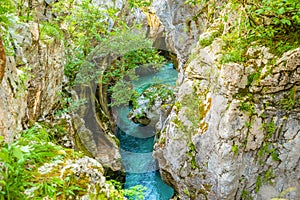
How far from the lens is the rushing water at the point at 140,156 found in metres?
9.99

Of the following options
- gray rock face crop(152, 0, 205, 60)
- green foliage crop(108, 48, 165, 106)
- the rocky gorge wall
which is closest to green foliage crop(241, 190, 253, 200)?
the rocky gorge wall

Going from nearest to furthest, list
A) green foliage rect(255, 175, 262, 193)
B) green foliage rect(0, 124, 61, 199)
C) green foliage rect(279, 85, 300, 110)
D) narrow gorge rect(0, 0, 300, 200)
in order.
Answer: green foliage rect(0, 124, 61, 199)
narrow gorge rect(0, 0, 300, 200)
green foliage rect(279, 85, 300, 110)
green foliage rect(255, 175, 262, 193)

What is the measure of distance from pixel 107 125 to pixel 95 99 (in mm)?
1257

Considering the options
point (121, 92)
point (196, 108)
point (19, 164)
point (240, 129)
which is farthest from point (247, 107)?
point (121, 92)

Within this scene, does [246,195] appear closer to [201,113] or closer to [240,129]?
[240,129]

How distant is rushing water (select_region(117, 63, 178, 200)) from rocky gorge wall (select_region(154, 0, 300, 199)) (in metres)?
4.18

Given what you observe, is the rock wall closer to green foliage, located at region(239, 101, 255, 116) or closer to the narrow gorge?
the narrow gorge

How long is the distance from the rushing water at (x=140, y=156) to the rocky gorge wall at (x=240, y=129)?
4177 millimetres

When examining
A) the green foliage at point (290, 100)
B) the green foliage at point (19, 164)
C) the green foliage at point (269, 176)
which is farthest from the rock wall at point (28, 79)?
the green foliage at point (269, 176)

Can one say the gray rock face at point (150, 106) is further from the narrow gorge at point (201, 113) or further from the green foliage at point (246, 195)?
the green foliage at point (246, 195)

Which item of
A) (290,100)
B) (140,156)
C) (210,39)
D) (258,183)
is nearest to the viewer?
(290,100)

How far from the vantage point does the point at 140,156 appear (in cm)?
1203

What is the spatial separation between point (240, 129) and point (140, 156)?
7880mm

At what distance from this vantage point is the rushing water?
9.99 m
